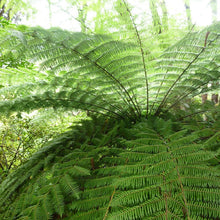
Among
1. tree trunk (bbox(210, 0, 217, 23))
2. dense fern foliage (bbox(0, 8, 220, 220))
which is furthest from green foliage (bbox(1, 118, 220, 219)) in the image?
tree trunk (bbox(210, 0, 217, 23))

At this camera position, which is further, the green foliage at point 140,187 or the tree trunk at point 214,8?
the tree trunk at point 214,8

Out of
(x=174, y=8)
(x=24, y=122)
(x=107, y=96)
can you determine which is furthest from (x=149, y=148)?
(x=24, y=122)

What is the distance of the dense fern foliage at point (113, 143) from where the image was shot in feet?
1.96

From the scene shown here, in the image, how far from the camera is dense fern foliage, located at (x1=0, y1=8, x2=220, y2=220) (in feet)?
1.96

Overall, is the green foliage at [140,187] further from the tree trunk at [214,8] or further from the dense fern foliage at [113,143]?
the tree trunk at [214,8]

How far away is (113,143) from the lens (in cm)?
109

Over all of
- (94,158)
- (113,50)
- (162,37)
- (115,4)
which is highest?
(115,4)

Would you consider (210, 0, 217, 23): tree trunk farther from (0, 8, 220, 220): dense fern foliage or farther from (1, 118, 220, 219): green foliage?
(1, 118, 220, 219): green foliage

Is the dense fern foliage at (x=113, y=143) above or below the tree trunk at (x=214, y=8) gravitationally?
below

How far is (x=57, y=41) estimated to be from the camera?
0.94 metres

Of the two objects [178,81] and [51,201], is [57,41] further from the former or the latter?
[178,81]

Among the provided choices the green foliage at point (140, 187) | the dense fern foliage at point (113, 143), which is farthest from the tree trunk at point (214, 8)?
the green foliage at point (140, 187)

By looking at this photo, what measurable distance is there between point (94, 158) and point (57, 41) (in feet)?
2.05

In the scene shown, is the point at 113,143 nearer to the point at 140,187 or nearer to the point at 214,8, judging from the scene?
the point at 140,187
